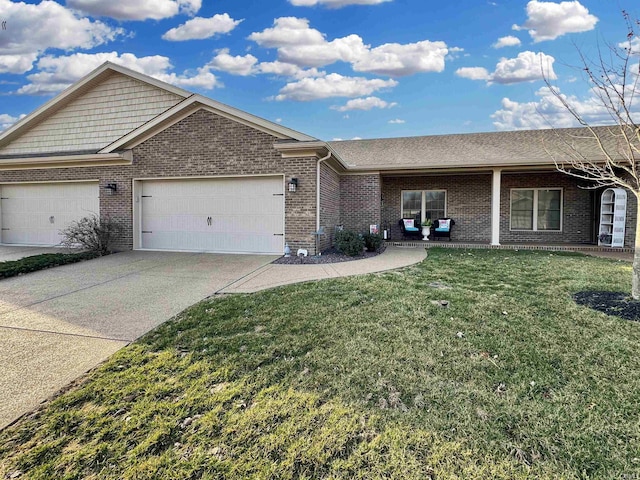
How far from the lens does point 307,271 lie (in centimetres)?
706

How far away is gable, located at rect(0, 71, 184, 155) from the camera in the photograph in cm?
1130

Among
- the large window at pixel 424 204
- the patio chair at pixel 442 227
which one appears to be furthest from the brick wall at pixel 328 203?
the patio chair at pixel 442 227

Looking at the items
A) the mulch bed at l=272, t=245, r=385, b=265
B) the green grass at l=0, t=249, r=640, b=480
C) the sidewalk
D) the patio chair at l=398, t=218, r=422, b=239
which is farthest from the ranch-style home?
the green grass at l=0, t=249, r=640, b=480

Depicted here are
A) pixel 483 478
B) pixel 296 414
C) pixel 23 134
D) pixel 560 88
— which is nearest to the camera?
pixel 483 478

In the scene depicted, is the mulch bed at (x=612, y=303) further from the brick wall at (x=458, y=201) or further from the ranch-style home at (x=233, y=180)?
the brick wall at (x=458, y=201)

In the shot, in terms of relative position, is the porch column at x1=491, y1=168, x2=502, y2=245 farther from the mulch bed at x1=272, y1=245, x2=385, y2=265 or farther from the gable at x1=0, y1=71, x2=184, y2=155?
the gable at x1=0, y1=71, x2=184, y2=155

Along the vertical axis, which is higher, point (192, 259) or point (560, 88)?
point (560, 88)

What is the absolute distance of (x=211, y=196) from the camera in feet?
31.8

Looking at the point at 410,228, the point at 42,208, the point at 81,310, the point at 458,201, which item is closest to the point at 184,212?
the point at 42,208

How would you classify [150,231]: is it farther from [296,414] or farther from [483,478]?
[483,478]

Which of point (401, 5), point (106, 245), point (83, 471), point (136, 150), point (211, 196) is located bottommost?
point (83, 471)

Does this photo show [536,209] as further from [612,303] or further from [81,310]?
[81,310]

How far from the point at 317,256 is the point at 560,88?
5950 millimetres

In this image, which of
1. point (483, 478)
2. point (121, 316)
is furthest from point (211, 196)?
point (483, 478)
